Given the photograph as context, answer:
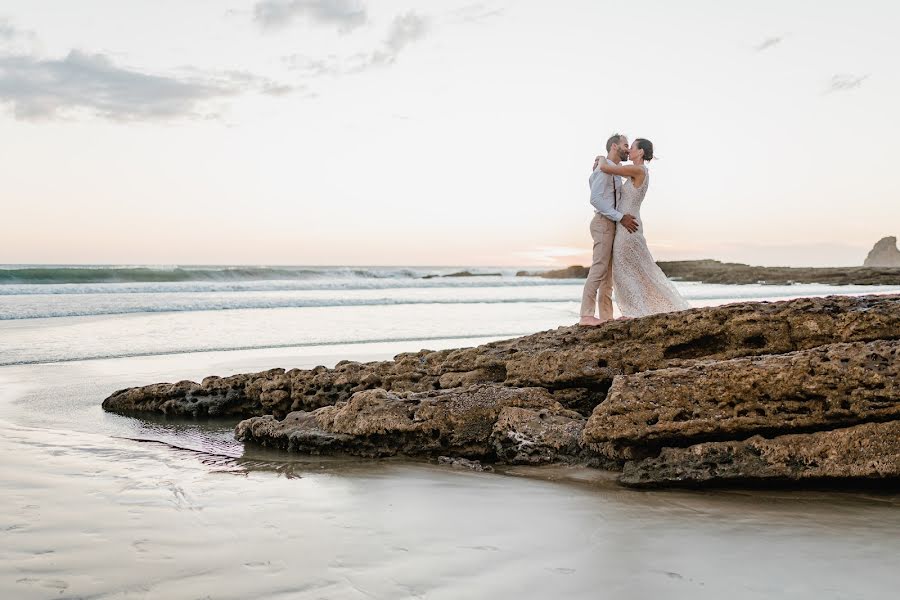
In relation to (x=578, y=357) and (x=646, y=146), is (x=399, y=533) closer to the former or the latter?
(x=578, y=357)

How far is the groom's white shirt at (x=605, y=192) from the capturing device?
786 cm

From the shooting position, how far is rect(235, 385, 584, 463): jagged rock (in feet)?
17.6

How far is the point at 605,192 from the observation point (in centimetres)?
792

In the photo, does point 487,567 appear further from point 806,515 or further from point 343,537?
point 806,515

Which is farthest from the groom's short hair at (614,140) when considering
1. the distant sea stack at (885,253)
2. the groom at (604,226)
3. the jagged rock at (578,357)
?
the distant sea stack at (885,253)

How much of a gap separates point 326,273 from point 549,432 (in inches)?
1906

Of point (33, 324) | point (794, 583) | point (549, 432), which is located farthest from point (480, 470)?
point (33, 324)

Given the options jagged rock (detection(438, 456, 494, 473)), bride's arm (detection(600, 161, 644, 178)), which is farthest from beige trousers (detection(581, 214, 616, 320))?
jagged rock (detection(438, 456, 494, 473))

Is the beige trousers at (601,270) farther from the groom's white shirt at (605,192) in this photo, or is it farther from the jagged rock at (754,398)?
the jagged rock at (754,398)

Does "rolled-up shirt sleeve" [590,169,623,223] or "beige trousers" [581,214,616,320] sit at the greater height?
"rolled-up shirt sleeve" [590,169,623,223]

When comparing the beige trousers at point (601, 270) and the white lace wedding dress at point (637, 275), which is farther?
the beige trousers at point (601, 270)

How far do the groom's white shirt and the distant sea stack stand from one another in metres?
118

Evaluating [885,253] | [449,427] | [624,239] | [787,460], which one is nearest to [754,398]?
[787,460]

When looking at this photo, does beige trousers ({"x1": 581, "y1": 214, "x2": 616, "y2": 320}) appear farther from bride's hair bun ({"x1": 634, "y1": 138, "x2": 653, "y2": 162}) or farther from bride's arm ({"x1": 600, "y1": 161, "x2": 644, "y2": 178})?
bride's hair bun ({"x1": 634, "y1": 138, "x2": 653, "y2": 162})
